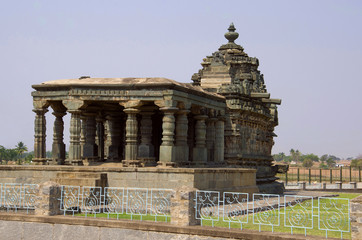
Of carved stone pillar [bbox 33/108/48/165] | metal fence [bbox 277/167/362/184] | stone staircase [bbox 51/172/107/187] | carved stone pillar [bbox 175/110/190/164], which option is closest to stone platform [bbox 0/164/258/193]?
stone staircase [bbox 51/172/107/187]

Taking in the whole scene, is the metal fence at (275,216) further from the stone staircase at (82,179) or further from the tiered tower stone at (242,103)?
→ the tiered tower stone at (242,103)

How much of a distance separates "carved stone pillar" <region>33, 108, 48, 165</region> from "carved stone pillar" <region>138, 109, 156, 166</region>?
4.29 meters

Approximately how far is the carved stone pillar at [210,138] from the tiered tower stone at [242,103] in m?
1.47

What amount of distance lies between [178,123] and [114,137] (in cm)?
673

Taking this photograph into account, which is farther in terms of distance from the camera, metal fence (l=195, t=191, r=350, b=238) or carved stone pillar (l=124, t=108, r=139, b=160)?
carved stone pillar (l=124, t=108, r=139, b=160)

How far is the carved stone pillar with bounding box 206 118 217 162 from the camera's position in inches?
1167

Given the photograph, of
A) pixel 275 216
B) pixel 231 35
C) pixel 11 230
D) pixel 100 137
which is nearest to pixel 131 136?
pixel 11 230

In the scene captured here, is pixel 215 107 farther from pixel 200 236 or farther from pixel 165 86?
pixel 200 236

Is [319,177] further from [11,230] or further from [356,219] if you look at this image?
[356,219]

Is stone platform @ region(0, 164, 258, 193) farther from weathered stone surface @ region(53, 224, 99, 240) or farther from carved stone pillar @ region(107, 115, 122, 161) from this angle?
carved stone pillar @ region(107, 115, 122, 161)

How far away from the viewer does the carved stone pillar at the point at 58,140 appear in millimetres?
26734

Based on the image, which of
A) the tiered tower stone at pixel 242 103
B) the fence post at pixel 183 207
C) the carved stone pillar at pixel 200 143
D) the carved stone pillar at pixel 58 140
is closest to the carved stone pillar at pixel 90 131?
the carved stone pillar at pixel 58 140

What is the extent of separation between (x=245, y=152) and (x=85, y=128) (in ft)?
30.0

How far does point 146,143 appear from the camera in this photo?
87.2ft
